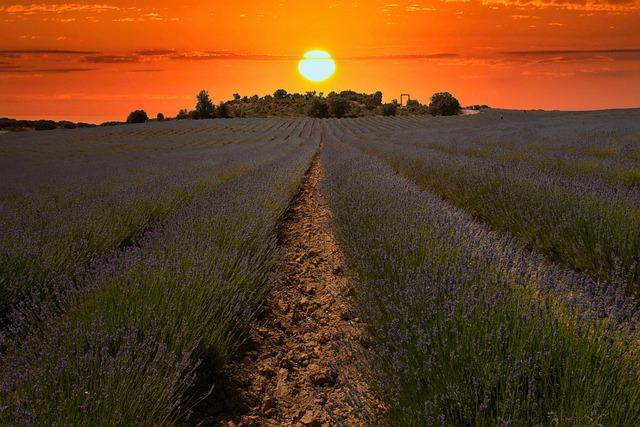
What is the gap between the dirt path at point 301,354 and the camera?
2.28 meters

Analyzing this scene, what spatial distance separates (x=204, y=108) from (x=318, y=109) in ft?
54.9

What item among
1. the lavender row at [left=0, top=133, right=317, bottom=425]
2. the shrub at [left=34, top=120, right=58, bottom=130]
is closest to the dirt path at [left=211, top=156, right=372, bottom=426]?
the lavender row at [left=0, top=133, right=317, bottom=425]

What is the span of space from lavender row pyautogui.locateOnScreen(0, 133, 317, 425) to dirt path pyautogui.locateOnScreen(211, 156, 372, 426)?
0.67ft

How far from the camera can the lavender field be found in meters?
1.57

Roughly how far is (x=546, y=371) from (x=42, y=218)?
5.10 metres

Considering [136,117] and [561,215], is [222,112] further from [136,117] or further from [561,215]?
[561,215]

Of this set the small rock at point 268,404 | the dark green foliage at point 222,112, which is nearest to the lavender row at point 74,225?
the small rock at point 268,404

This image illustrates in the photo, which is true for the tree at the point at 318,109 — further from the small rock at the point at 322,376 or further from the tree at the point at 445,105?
the small rock at the point at 322,376

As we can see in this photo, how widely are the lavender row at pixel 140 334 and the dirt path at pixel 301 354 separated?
205 mm

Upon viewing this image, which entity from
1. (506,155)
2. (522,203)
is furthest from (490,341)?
(506,155)

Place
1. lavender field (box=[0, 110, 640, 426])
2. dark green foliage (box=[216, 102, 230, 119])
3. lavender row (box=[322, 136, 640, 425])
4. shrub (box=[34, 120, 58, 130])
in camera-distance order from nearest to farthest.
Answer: lavender row (box=[322, 136, 640, 425]), lavender field (box=[0, 110, 640, 426]), shrub (box=[34, 120, 58, 130]), dark green foliage (box=[216, 102, 230, 119])

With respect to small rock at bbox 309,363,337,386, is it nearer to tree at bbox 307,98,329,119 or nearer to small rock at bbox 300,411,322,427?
small rock at bbox 300,411,322,427

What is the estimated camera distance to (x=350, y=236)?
390cm

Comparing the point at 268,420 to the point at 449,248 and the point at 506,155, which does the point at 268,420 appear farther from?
the point at 506,155
